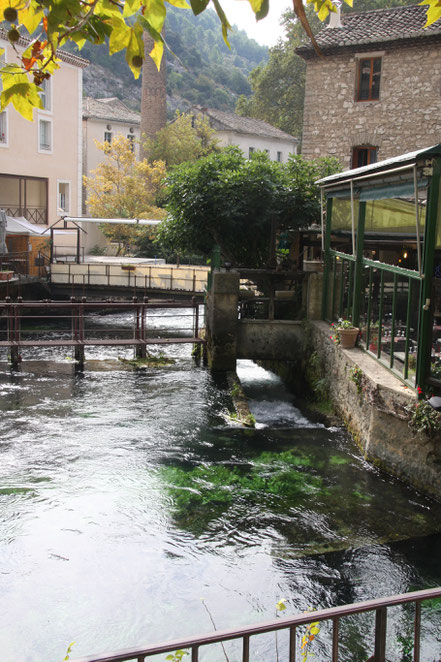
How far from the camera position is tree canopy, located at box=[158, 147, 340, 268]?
53.6ft

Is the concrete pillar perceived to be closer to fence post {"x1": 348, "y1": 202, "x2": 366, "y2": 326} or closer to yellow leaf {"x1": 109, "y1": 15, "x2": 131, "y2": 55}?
fence post {"x1": 348, "y1": 202, "x2": 366, "y2": 326}

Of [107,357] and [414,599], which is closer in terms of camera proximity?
[414,599]

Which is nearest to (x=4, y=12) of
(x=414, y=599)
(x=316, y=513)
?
(x=414, y=599)

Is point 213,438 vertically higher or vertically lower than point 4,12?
lower

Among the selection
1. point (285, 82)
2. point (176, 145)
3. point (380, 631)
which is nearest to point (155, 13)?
point (380, 631)

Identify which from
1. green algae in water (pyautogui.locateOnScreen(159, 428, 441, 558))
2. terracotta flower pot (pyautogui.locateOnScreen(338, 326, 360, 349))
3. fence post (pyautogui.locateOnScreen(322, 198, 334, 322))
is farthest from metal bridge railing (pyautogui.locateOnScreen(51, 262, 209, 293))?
green algae in water (pyautogui.locateOnScreen(159, 428, 441, 558))

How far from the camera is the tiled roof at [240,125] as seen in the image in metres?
54.7

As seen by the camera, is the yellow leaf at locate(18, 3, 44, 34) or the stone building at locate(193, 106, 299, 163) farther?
the stone building at locate(193, 106, 299, 163)

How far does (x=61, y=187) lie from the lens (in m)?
37.8

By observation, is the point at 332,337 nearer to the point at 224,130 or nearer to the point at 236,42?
the point at 224,130

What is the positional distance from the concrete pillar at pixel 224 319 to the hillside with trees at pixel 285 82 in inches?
1374

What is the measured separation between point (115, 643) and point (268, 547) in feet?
7.25

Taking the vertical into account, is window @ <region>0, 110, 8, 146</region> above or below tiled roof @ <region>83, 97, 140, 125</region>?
below

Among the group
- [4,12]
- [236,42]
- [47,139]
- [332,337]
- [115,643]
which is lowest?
[115,643]
